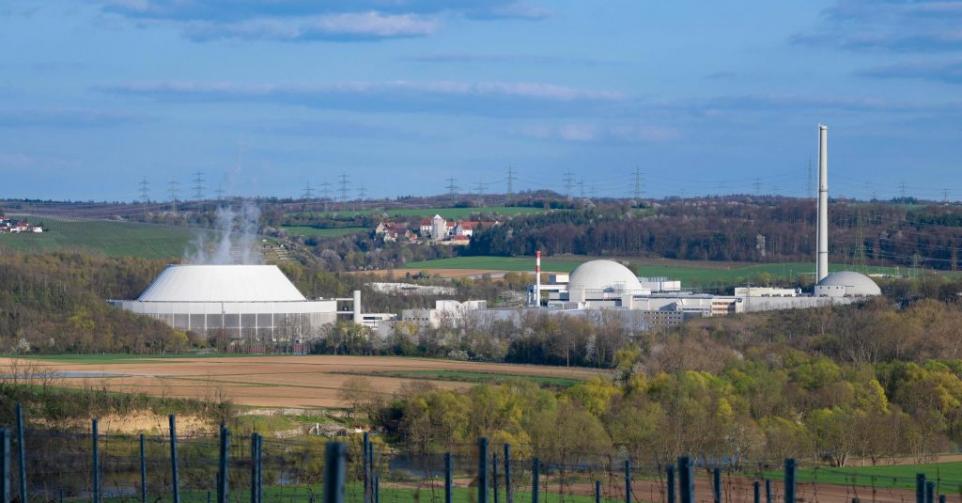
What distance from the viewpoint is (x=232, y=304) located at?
74625mm

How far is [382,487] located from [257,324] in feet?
156

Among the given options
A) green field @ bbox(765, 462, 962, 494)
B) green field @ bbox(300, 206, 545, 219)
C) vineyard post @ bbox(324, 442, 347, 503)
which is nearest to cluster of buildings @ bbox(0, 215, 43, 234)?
green field @ bbox(300, 206, 545, 219)

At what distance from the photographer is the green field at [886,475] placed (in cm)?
2855

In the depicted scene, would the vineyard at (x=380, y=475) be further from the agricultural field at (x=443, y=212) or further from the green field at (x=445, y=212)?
the green field at (x=445, y=212)

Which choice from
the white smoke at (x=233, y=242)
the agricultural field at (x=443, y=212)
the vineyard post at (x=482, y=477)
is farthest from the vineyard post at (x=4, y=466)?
the agricultural field at (x=443, y=212)

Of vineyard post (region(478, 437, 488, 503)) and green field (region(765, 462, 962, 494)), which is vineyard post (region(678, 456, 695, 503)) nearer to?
vineyard post (region(478, 437, 488, 503))

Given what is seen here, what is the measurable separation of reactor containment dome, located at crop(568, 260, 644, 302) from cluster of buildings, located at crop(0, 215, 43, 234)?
1410 inches

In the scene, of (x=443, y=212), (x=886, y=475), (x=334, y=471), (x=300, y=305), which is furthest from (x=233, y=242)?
(x=334, y=471)

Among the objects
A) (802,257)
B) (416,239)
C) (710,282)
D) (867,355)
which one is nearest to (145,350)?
(867,355)

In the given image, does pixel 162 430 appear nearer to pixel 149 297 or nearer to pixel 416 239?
pixel 149 297

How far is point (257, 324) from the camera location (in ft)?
244

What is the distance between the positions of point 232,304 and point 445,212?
8674 centimetres

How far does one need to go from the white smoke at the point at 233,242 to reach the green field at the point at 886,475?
182 ft

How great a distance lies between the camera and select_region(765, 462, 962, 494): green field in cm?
2855
